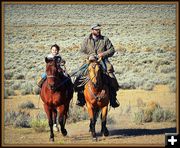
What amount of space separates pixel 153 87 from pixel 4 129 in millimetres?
4761

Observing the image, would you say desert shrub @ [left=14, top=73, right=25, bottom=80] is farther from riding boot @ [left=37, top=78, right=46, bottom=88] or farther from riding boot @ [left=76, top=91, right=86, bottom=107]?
riding boot @ [left=76, top=91, right=86, bottom=107]

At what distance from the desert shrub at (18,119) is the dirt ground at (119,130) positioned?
136mm

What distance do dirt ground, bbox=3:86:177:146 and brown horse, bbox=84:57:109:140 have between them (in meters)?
0.68

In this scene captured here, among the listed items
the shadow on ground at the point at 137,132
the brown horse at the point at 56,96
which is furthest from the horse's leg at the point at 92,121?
the shadow on ground at the point at 137,132

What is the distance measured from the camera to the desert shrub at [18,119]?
51.5 feet

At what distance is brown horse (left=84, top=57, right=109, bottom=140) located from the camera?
13914 mm

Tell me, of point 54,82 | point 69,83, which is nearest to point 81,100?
point 69,83

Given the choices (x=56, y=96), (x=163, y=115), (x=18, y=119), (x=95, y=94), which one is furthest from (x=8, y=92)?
(x=163, y=115)

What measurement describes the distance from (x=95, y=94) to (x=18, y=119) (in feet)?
9.39

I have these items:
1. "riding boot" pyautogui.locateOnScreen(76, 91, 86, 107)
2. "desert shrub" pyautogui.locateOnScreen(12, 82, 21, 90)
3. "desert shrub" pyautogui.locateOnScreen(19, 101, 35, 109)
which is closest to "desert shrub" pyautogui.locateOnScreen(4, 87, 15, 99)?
"desert shrub" pyautogui.locateOnScreen(12, 82, 21, 90)

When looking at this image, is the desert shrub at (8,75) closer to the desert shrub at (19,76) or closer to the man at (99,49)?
the desert shrub at (19,76)

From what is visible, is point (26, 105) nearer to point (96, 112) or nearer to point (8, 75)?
point (8, 75)

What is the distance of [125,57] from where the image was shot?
16.5 metres

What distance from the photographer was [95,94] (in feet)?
46.6
